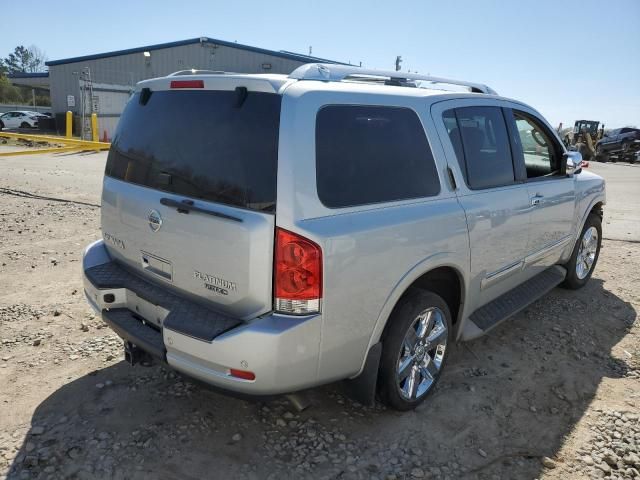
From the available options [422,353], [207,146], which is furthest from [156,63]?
[422,353]

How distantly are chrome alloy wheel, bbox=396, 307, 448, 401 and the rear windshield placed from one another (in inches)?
50.5

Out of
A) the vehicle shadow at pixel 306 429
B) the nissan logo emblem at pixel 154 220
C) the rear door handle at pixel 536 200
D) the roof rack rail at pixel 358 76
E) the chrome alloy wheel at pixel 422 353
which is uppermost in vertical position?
the roof rack rail at pixel 358 76

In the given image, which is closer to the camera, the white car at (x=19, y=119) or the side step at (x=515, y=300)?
the side step at (x=515, y=300)

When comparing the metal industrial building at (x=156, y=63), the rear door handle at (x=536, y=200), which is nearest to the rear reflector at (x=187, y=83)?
the rear door handle at (x=536, y=200)

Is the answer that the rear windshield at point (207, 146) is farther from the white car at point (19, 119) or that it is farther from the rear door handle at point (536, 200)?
the white car at point (19, 119)

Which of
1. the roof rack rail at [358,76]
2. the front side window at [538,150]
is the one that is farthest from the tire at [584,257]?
the roof rack rail at [358,76]

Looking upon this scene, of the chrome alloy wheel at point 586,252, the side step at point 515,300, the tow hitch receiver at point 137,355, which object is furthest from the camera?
the chrome alloy wheel at point 586,252

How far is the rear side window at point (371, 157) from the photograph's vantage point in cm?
242

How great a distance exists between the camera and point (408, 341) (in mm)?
3006

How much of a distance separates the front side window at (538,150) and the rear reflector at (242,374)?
309 cm

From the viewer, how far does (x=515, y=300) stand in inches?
156

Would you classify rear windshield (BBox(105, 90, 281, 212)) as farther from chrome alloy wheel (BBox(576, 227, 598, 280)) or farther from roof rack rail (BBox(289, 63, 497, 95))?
chrome alloy wheel (BBox(576, 227, 598, 280))

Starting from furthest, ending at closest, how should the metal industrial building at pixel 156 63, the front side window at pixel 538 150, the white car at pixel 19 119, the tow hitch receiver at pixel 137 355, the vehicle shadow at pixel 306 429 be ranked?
the white car at pixel 19 119, the metal industrial building at pixel 156 63, the front side window at pixel 538 150, the tow hitch receiver at pixel 137 355, the vehicle shadow at pixel 306 429

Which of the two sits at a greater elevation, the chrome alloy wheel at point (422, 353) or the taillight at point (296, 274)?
the taillight at point (296, 274)
